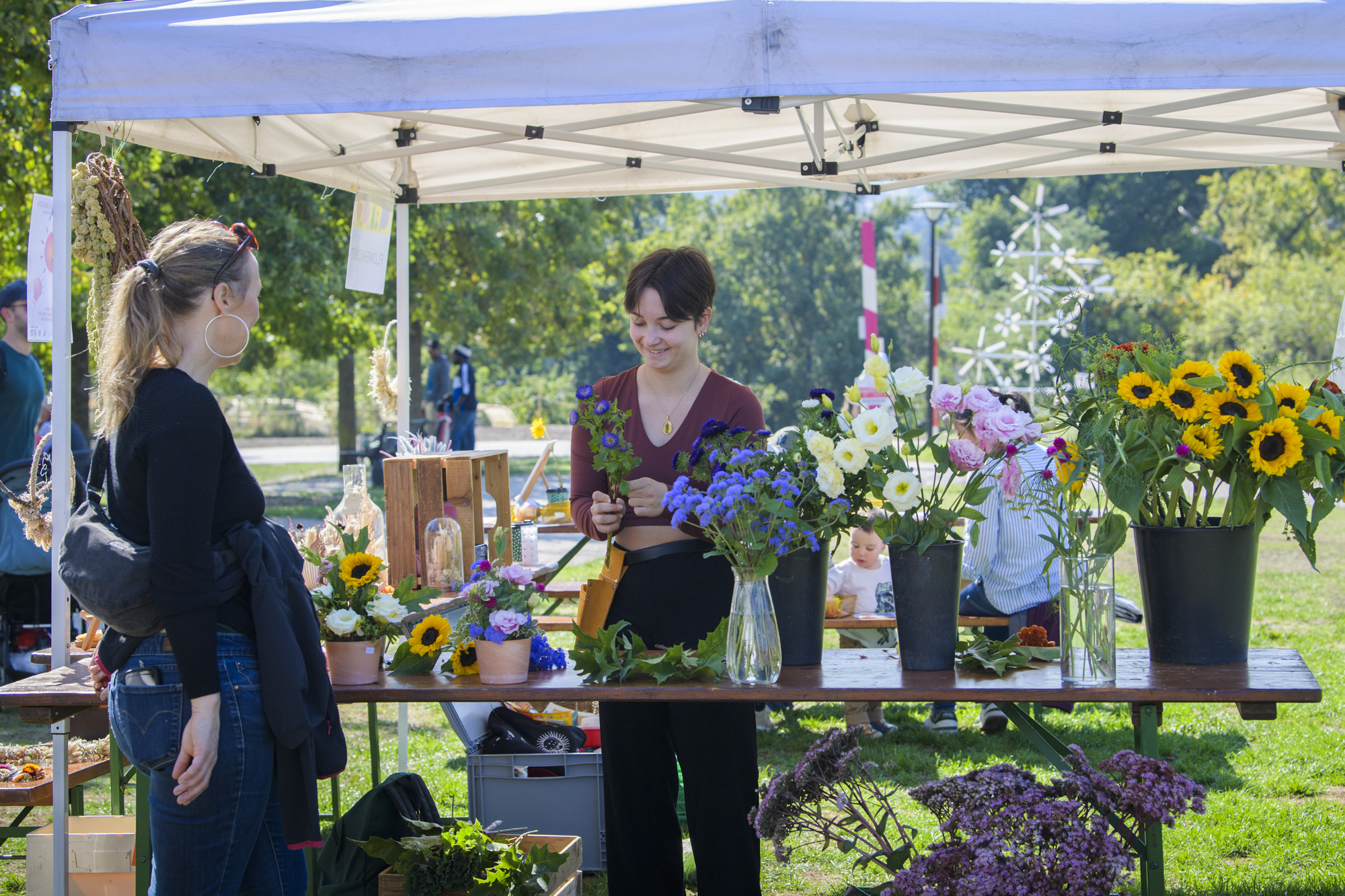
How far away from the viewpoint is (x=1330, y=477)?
2135 mm

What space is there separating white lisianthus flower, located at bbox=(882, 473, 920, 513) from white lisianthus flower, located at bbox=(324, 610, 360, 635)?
3.73ft

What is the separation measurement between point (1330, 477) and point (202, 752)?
205 centimetres

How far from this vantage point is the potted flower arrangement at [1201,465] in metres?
2.15

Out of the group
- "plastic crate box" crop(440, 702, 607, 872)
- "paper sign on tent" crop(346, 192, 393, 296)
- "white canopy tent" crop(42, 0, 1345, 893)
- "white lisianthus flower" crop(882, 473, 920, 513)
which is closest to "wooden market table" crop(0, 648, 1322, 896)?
"white lisianthus flower" crop(882, 473, 920, 513)

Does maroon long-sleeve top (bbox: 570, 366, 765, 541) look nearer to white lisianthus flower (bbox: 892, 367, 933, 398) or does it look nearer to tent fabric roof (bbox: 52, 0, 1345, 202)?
white lisianthus flower (bbox: 892, 367, 933, 398)

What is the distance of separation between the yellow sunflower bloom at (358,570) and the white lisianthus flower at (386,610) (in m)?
0.05

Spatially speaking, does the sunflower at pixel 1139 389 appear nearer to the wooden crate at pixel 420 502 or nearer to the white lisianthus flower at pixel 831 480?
the white lisianthus flower at pixel 831 480

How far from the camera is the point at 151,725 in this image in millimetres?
1859

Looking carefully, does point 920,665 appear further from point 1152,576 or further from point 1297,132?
point 1297,132

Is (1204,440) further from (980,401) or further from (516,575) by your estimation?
(516,575)

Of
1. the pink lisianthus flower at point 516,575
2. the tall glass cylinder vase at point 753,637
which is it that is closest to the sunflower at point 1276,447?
the tall glass cylinder vase at point 753,637

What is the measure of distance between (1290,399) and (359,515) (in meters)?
2.54

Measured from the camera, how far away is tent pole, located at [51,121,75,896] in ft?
8.48

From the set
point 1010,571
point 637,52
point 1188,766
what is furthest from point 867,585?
point 637,52
